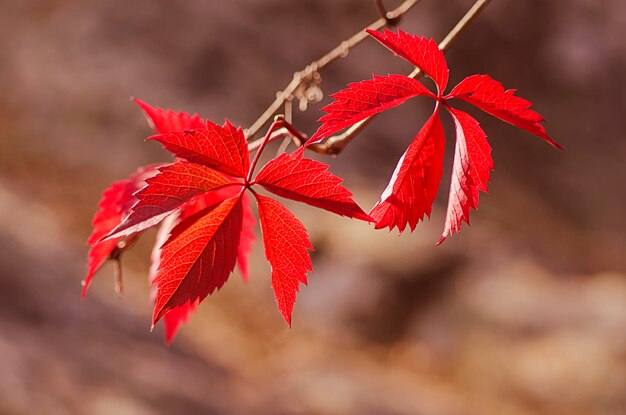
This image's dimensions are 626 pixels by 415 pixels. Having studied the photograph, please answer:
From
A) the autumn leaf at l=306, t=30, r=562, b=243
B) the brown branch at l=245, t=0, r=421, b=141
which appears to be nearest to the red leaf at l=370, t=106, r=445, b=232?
the autumn leaf at l=306, t=30, r=562, b=243

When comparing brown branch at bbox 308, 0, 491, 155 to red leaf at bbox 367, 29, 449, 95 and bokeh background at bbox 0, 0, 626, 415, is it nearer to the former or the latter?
red leaf at bbox 367, 29, 449, 95

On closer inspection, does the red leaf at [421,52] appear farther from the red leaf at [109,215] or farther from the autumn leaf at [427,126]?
the red leaf at [109,215]

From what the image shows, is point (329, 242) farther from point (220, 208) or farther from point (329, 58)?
point (220, 208)

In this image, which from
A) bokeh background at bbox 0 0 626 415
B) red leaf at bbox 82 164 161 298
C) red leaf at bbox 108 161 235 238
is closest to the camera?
red leaf at bbox 108 161 235 238

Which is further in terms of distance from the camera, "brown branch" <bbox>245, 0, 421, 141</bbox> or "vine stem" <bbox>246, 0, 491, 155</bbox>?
"brown branch" <bbox>245, 0, 421, 141</bbox>

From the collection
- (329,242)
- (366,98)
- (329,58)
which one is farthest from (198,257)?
(329,242)

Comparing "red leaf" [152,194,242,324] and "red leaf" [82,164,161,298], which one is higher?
"red leaf" [82,164,161,298]

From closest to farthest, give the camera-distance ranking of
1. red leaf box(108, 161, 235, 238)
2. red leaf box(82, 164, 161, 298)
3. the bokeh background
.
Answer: red leaf box(108, 161, 235, 238) < red leaf box(82, 164, 161, 298) < the bokeh background
